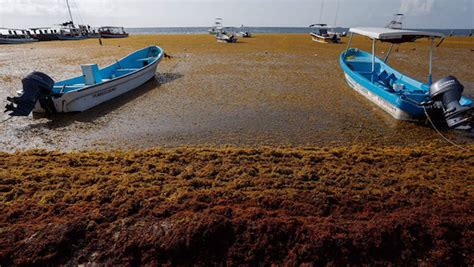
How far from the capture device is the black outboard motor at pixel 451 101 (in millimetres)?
6059

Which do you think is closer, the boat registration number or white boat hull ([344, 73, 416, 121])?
white boat hull ([344, 73, 416, 121])

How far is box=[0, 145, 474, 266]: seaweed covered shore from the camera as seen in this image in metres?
2.69

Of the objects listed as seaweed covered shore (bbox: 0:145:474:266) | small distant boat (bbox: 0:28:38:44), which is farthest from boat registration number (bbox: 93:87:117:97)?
small distant boat (bbox: 0:28:38:44)

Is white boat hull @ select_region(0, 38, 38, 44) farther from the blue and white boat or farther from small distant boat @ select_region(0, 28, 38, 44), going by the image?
the blue and white boat

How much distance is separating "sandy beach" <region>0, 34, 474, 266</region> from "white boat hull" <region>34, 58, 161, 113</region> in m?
0.36

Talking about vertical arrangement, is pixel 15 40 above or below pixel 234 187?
below

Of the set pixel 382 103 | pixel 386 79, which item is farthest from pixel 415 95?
pixel 386 79

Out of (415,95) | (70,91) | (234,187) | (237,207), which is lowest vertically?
(234,187)

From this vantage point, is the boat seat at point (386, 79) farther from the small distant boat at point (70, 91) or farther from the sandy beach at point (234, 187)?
the small distant boat at point (70, 91)

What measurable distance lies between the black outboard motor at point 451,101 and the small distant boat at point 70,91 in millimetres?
9714

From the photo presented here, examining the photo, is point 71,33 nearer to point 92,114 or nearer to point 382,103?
point 92,114

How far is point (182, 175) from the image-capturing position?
4.37m

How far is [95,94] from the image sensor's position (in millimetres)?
8383

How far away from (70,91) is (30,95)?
100 centimetres
